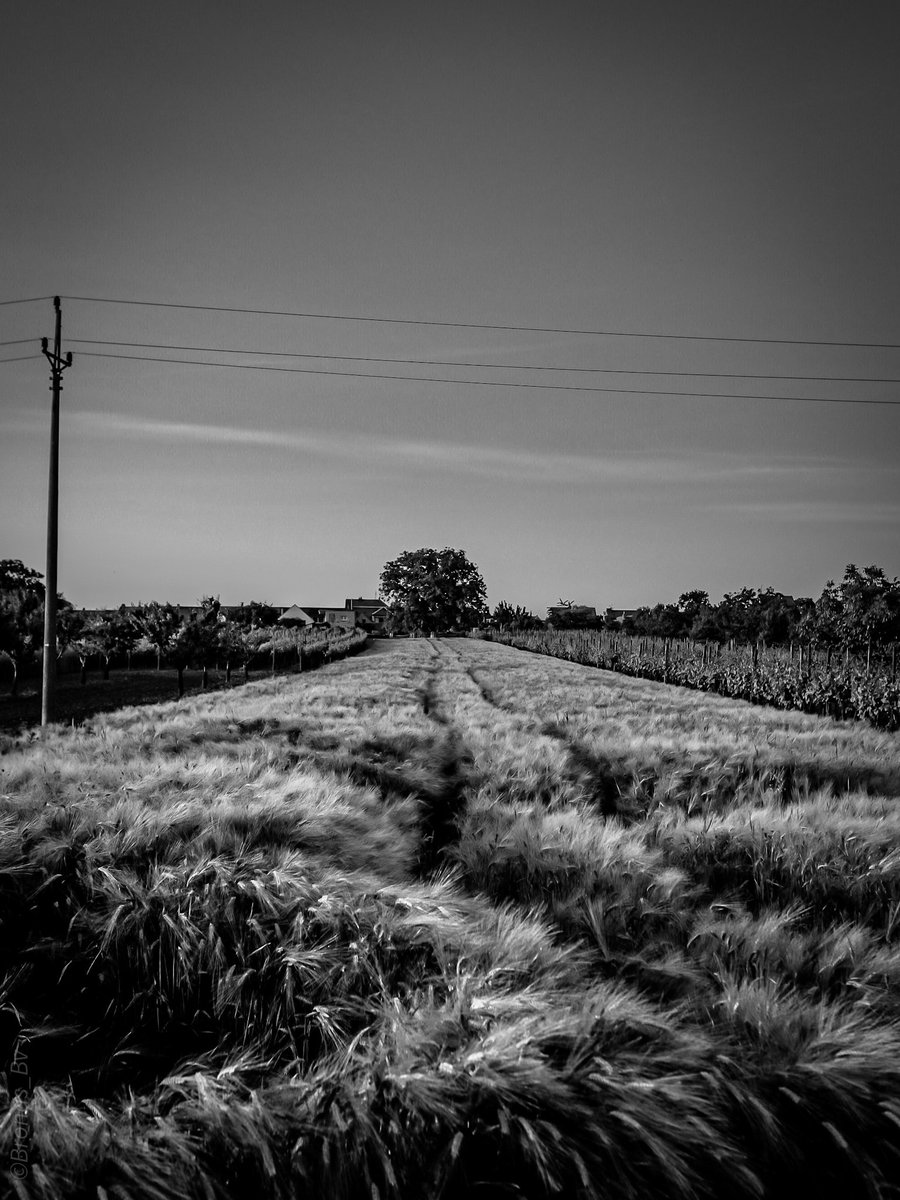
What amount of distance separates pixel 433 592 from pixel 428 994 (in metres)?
117

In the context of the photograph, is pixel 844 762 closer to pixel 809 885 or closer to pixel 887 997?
pixel 809 885

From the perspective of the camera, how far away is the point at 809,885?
137 inches

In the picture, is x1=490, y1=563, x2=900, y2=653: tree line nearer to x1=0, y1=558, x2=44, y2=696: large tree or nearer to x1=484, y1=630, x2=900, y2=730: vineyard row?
x1=484, y1=630, x2=900, y2=730: vineyard row

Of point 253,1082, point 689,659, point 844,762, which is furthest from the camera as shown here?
point 689,659

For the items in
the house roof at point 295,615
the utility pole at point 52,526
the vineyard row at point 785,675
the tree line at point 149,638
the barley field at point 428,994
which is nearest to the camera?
the barley field at point 428,994

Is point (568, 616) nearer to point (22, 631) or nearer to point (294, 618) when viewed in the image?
point (294, 618)

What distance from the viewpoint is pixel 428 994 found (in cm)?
220

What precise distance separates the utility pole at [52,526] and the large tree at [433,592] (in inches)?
4058

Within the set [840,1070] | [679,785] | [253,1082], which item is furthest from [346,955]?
[679,785]

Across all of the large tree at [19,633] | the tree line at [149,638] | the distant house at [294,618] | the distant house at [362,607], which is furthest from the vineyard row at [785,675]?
the distant house at [362,607]

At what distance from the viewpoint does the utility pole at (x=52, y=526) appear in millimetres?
13234

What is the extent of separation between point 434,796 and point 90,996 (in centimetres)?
356

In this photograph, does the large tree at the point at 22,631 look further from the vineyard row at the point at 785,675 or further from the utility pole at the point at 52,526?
the vineyard row at the point at 785,675

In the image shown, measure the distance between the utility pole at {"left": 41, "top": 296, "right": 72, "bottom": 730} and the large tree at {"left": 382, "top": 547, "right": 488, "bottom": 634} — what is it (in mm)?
103061
